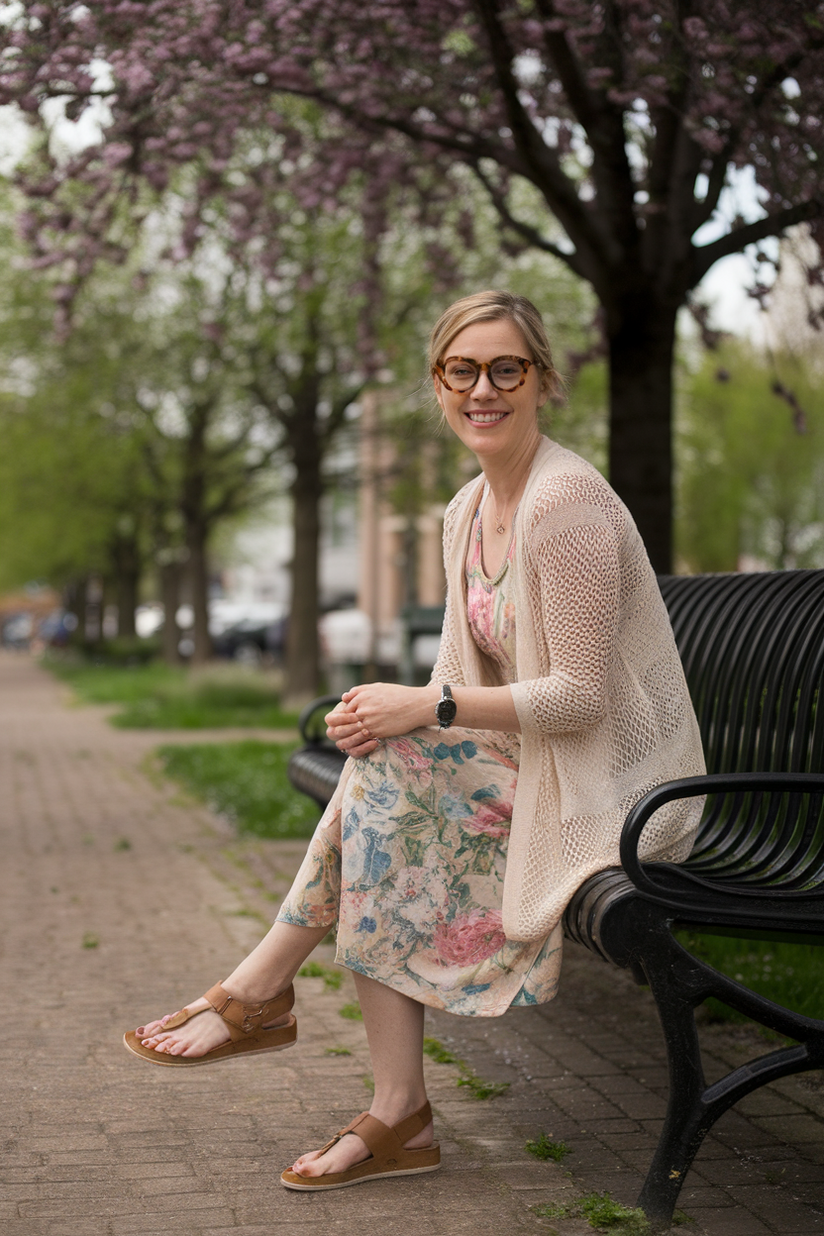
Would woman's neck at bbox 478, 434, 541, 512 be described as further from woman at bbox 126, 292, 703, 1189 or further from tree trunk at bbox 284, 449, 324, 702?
tree trunk at bbox 284, 449, 324, 702

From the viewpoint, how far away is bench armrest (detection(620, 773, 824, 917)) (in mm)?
2975

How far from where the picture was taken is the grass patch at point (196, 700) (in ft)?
57.5

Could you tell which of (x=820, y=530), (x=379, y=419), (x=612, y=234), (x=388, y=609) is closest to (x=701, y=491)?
(x=820, y=530)

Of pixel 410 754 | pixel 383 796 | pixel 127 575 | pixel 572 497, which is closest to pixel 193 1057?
pixel 383 796

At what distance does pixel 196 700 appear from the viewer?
66.8 ft

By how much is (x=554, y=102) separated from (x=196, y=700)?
1380 centimetres

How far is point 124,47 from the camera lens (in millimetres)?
6320

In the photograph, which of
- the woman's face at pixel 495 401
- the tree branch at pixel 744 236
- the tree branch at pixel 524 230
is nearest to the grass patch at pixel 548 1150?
the woman's face at pixel 495 401

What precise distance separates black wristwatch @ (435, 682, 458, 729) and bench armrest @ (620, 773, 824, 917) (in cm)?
42

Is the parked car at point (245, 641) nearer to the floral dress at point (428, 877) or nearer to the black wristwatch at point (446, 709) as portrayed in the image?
the floral dress at point (428, 877)

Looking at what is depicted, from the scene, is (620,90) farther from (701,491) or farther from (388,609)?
(388,609)

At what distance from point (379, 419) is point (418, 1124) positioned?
18.7m

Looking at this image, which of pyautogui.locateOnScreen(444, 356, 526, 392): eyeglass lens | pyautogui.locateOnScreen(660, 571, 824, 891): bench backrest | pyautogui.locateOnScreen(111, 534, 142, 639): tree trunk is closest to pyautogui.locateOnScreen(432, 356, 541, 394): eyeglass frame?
pyautogui.locateOnScreen(444, 356, 526, 392): eyeglass lens

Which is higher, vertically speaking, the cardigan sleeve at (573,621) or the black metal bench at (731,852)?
the cardigan sleeve at (573,621)
